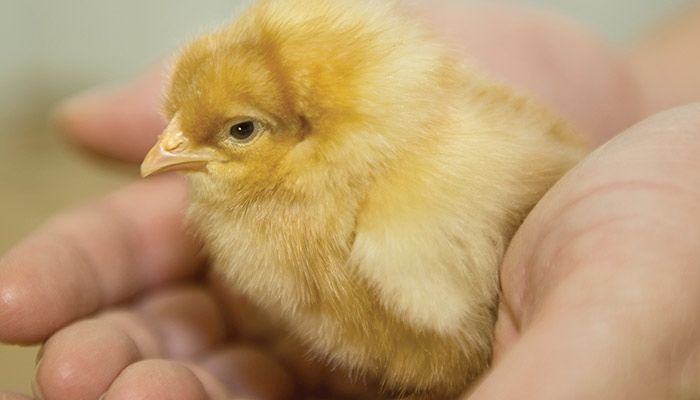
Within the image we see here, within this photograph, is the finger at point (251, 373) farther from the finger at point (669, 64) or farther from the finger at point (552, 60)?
the finger at point (669, 64)

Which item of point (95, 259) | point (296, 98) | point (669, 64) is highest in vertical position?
point (296, 98)

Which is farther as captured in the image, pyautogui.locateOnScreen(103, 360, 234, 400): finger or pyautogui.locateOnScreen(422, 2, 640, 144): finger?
pyautogui.locateOnScreen(422, 2, 640, 144): finger

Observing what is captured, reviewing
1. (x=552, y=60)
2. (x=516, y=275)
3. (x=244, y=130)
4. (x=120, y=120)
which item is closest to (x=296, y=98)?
(x=244, y=130)

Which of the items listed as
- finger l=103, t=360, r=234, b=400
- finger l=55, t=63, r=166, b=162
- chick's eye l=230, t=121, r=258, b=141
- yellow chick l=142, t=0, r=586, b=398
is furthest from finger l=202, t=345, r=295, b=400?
finger l=55, t=63, r=166, b=162

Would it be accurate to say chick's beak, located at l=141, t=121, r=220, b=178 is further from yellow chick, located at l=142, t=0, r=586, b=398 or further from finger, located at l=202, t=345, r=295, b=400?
finger, located at l=202, t=345, r=295, b=400

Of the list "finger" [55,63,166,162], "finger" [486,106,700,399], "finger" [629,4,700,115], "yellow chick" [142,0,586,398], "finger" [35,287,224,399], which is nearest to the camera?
"finger" [486,106,700,399]

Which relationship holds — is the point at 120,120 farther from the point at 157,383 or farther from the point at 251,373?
the point at 157,383

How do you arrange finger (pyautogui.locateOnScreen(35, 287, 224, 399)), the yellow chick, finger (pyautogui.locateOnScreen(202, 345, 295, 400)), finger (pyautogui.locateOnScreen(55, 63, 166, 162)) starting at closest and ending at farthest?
the yellow chick, finger (pyautogui.locateOnScreen(35, 287, 224, 399)), finger (pyautogui.locateOnScreen(202, 345, 295, 400)), finger (pyautogui.locateOnScreen(55, 63, 166, 162))

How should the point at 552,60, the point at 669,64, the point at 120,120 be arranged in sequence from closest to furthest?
the point at 120,120
the point at 552,60
the point at 669,64
